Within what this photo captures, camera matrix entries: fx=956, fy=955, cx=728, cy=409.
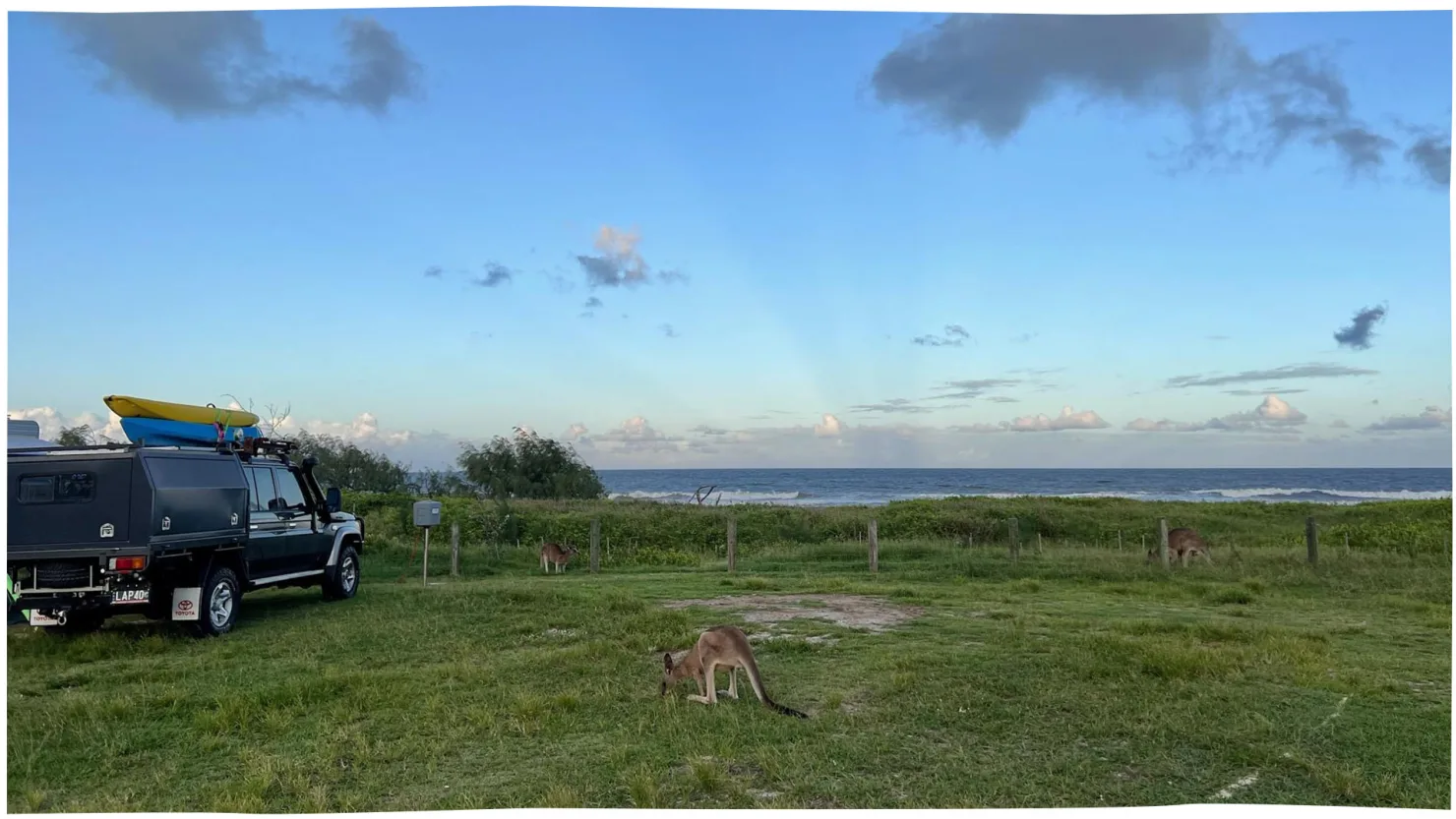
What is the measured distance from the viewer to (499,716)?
17.8ft

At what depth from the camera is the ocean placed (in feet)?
221

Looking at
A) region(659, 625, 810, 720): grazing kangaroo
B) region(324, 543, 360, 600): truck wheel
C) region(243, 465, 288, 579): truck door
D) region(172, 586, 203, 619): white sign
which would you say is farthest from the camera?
region(324, 543, 360, 600): truck wheel

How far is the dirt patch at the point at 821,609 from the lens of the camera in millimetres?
9033

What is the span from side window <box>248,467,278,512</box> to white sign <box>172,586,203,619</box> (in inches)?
53.0

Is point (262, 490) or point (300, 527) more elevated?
point (262, 490)

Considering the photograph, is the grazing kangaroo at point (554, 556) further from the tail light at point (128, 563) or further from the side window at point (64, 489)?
the side window at point (64, 489)

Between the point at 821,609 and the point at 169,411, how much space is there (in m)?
6.52

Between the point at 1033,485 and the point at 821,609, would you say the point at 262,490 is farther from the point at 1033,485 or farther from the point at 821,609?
the point at 1033,485

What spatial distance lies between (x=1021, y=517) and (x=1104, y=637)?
2027 centimetres

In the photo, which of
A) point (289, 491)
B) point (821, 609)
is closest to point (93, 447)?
point (289, 491)

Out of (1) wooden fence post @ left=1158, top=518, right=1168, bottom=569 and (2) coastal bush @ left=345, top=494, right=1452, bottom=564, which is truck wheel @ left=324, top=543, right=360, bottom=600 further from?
(1) wooden fence post @ left=1158, top=518, right=1168, bottom=569

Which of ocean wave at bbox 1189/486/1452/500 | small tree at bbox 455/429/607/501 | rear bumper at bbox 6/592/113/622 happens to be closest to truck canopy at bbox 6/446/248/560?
rear bumper at bbox 6/592/113/622

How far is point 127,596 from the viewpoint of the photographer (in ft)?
26.0

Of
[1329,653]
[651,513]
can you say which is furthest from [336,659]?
[651,513]
